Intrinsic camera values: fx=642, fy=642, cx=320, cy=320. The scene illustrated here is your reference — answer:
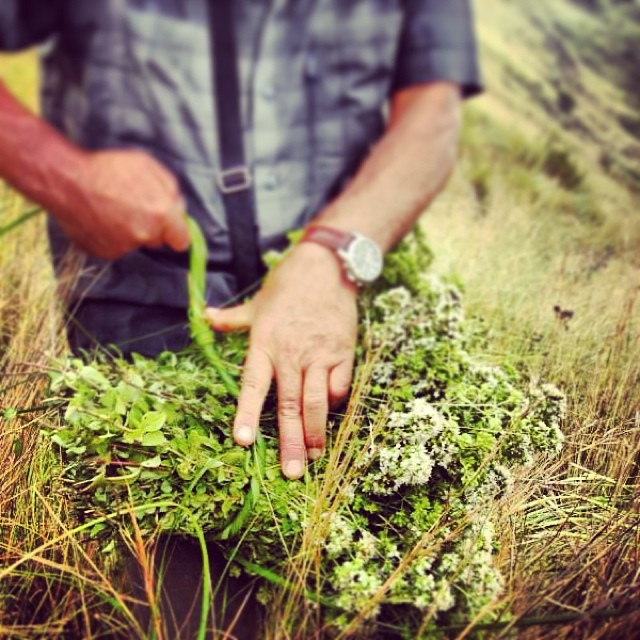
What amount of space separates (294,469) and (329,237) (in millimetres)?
567

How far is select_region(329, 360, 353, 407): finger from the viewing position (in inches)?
44.5

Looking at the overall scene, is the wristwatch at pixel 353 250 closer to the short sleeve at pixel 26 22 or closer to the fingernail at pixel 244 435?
the fingernail at pixel 244 435

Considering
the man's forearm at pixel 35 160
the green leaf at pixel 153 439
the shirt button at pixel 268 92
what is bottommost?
the green leaf at pixel 153 439

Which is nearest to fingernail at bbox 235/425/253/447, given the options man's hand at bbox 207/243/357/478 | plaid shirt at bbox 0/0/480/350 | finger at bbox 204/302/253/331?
man's hand at bbox 207/243/357/478

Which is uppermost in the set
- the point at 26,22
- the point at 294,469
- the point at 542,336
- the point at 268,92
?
the point at 26,22

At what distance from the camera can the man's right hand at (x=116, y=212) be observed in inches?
53.7

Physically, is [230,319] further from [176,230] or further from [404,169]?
[404,169]

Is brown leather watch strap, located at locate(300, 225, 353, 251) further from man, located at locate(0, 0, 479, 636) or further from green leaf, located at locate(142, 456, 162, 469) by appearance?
green leaf, located at locate(142, 456, 162, 469)

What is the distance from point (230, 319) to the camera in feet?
4.10

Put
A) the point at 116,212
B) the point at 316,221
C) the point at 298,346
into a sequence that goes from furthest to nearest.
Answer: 1. the point at 316,221
2. the point at 116,212
3. the point at 298,346

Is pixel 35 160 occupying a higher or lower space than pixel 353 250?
higher

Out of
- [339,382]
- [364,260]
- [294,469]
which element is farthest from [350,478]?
[364,260]

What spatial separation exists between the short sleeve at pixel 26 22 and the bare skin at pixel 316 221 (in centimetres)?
13

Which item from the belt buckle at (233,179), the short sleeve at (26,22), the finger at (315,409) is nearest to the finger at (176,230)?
the belt buckle at (233,179)
